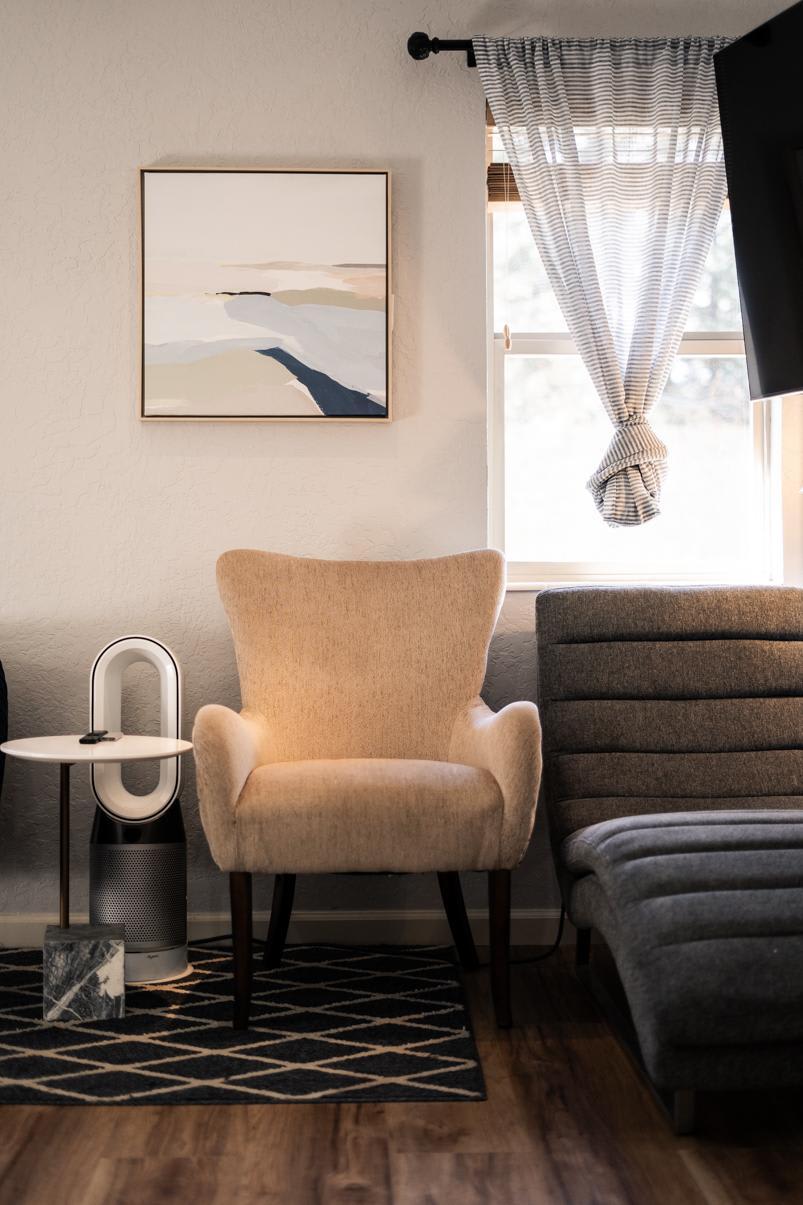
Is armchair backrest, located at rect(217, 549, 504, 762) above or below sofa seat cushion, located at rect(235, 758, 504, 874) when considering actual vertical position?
above

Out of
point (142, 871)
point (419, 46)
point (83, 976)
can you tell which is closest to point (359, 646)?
point (142, 871)

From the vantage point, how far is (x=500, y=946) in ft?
7.92

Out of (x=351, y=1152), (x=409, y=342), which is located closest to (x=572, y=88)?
(x=409, y=342)

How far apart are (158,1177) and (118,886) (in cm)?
99

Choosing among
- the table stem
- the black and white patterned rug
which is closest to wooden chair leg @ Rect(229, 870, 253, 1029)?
the black and white patterned rug

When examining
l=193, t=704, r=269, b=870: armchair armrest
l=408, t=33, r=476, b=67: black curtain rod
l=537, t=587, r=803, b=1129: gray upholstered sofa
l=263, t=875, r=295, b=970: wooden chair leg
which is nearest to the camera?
l=537, t=587, r=803, b=1129: gray upholstered sofa

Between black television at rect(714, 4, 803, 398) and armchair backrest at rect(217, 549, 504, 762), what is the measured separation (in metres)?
0.84

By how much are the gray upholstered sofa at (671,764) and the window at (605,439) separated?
0.48 meters

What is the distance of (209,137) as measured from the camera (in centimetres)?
313

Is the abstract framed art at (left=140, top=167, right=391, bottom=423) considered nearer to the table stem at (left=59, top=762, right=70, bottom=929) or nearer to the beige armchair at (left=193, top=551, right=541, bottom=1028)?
the beige armchair at (left=193, top=551, right=541, bottom=1028)

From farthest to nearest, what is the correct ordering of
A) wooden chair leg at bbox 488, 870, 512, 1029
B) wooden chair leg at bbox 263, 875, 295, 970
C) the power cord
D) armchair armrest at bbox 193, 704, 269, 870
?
the power cord, wooden chair leg at bbox 263, 875, 295, 970, wooden chair leg at bbox 488, 870, 512, 1029, armchair armrest at bbox 193, 704, 269, 870

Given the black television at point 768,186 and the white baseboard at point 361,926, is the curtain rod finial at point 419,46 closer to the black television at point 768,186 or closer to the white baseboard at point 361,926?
the black television at point 768,186

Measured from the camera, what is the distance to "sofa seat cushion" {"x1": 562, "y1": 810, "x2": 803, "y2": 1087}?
1775mm

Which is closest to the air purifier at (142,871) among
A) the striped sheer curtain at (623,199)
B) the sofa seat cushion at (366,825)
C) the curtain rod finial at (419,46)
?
the sofa seat cushion at (366,825)
